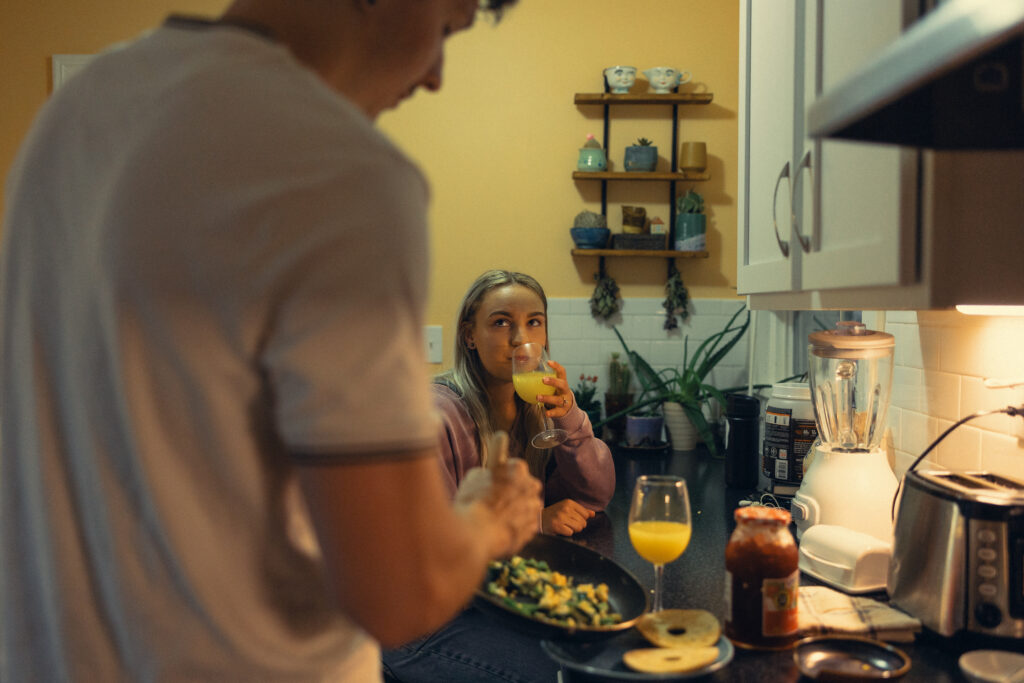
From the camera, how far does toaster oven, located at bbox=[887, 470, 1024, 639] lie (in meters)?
1.12

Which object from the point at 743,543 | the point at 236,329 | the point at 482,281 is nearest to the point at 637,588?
the point at 743,543

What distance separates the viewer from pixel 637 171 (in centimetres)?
336

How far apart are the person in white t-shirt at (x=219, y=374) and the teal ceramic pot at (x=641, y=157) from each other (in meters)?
2.70

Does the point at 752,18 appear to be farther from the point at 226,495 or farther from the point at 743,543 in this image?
the point at 226,495

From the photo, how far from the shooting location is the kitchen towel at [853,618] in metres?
1.23

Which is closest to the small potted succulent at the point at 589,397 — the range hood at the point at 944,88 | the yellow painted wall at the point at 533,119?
the yellow painted wall at the point at 533,119

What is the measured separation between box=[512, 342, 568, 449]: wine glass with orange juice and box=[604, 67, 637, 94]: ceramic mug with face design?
1.69 m

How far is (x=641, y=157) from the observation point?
132 inches

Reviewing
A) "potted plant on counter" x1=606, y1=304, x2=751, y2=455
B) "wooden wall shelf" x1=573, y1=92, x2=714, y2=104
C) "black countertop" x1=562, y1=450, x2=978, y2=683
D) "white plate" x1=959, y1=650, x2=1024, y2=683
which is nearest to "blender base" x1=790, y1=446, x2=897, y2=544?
"black countertop" x1=562, y1=450, x2=978, y2=683

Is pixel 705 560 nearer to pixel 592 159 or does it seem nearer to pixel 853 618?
pixel 853 618

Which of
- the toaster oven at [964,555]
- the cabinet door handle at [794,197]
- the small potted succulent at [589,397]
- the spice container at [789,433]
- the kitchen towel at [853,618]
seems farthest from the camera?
the small potted succulent at [589,397]

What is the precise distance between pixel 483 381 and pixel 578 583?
38.9 inches

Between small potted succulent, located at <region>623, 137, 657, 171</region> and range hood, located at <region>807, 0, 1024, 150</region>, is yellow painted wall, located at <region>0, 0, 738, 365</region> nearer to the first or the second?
small potted succulent, located at <region>623, 137, 657, 171</region>

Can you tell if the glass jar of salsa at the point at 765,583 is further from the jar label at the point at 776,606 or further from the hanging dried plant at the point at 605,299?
the hanging dried plant at the point at 605,299
